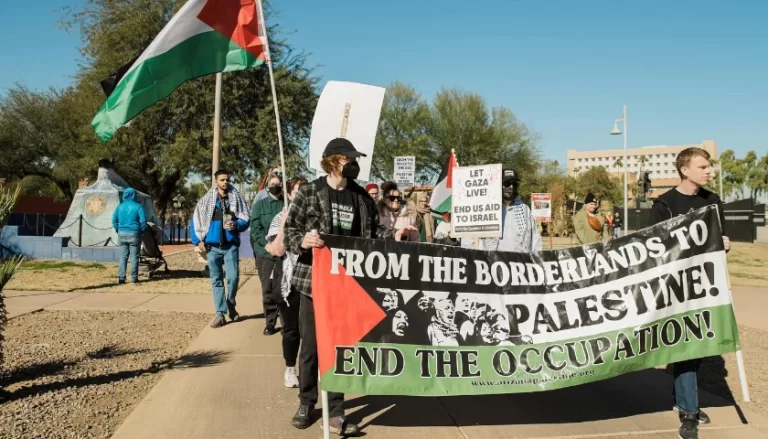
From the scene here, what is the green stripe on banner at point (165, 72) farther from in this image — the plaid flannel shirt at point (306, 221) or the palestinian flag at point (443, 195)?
the palestinian flag at point (443, 195)

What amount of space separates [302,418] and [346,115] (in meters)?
2.86

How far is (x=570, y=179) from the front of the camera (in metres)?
66.6

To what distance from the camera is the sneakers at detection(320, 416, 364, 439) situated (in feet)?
13.7

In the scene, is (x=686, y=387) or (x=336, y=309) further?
(x=686, y=387)

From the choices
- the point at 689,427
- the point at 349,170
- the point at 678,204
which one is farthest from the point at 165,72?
the point at 689,427

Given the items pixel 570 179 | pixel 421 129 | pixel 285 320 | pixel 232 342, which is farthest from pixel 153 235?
pixel 570 179

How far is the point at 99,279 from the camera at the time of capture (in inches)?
504

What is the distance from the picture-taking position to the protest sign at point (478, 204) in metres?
6.73

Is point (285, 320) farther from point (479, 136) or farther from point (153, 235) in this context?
point (479, 136)

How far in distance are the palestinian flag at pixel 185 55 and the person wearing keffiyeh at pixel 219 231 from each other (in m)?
2.09

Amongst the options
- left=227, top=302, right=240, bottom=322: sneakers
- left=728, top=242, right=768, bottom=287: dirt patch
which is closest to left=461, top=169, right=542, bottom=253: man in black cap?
left=227, top=302, right=240, bottom=322: sneakers

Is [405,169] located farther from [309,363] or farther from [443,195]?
[309,363]

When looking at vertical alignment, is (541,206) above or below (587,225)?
above

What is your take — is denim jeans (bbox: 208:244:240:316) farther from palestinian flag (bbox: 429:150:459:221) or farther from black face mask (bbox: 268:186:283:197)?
palestinian flag (bbox: 429:150:459:221)
